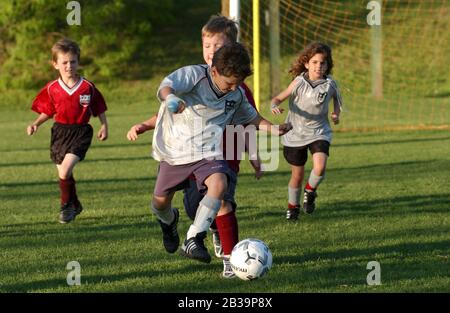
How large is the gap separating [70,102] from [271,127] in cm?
301

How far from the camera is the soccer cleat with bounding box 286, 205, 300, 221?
8.00 m

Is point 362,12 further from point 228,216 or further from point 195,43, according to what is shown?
point 228,216

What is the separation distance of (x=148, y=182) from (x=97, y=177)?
86cm

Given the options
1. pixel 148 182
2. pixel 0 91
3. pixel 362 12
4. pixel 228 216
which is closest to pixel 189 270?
pixel 228 216

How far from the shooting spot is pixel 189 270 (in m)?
5.96

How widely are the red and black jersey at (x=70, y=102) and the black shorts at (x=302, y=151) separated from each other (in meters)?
1.71

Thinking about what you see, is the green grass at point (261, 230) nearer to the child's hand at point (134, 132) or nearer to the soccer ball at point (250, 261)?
the soccer ball at point (250, 261)

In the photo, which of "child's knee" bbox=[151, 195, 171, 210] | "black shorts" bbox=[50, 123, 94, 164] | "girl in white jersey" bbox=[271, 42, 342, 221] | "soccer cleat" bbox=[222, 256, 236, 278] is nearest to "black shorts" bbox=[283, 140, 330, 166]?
"girl in white jersey" bbox=[271, 42, 342, 221]

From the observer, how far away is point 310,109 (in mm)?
8562

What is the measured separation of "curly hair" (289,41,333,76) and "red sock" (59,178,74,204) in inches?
87.6

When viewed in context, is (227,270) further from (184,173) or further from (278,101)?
(278,101)

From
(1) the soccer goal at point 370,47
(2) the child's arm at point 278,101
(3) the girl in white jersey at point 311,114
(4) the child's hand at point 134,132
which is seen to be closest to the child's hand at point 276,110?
(2) the child's arm at point 278,101

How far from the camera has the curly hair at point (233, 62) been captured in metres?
5.62

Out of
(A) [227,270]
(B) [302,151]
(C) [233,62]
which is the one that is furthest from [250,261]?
(B) [302,151]
